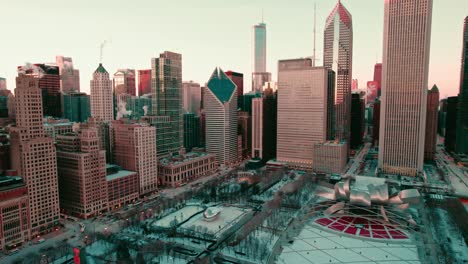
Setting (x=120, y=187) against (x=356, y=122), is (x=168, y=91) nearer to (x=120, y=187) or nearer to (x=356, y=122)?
(x=120, y=187)

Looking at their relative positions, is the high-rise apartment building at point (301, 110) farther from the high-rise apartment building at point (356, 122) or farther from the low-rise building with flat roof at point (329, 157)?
the high-rise apartment building at point (356, 122)

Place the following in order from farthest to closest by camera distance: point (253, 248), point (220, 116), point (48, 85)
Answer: point (48, 85)
point (220, 116)
point (253, 248)

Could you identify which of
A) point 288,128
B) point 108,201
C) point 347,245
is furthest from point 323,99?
point 108,201

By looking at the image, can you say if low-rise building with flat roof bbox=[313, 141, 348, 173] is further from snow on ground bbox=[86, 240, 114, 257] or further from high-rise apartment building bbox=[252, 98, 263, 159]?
snow on ground bbox=[86, 240, 114, 257]

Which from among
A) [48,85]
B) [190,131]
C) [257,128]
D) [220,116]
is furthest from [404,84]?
[48,85]

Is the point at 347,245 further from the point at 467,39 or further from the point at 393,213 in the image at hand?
the point at 467,39

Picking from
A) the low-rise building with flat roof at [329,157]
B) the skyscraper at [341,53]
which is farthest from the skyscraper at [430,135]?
the low-rise building with flat roof at [329,157]
